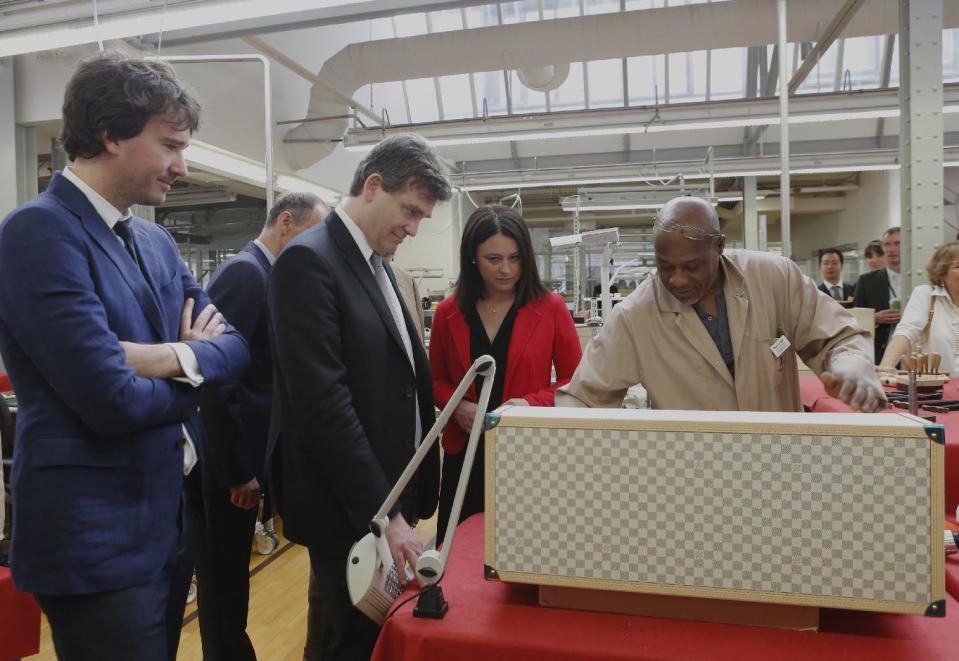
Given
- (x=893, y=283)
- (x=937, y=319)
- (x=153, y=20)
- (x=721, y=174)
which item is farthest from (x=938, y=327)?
(x=721, y=174)

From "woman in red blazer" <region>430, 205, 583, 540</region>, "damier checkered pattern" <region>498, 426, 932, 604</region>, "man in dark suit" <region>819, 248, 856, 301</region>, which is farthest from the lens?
"man in dark suit" <region>819, 248, 856, 301</region>

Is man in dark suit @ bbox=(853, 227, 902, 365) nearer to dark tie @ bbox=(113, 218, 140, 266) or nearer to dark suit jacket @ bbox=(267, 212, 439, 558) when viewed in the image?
dark suit jacket @ bbox=(267, 212, 439, 558)

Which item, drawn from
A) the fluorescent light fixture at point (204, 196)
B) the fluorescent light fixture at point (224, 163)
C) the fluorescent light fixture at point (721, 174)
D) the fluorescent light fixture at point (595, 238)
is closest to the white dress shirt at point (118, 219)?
the fluorescent light fixture at point (595, 238)

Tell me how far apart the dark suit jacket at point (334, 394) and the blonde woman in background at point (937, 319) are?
2177 mm

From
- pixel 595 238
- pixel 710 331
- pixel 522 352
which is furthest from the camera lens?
pixel 595 238

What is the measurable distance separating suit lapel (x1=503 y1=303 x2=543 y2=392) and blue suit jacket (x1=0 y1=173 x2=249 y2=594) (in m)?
0.90

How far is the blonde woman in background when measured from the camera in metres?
2.57

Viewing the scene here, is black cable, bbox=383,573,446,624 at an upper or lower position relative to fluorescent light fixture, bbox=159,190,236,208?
lower

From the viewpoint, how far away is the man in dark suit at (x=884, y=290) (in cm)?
407

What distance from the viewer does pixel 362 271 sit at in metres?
1.27

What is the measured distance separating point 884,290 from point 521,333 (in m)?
3.67

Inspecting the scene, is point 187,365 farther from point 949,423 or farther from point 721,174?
point 721,174

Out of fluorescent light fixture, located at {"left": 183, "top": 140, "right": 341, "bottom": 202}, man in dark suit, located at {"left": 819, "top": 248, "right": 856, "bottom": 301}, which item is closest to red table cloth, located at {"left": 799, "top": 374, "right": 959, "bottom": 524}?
man in dark suit, located at {"left": 819, "top": 248, "right": 856, "bottom": 301}

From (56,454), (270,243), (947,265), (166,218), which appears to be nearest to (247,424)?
(270,243)
